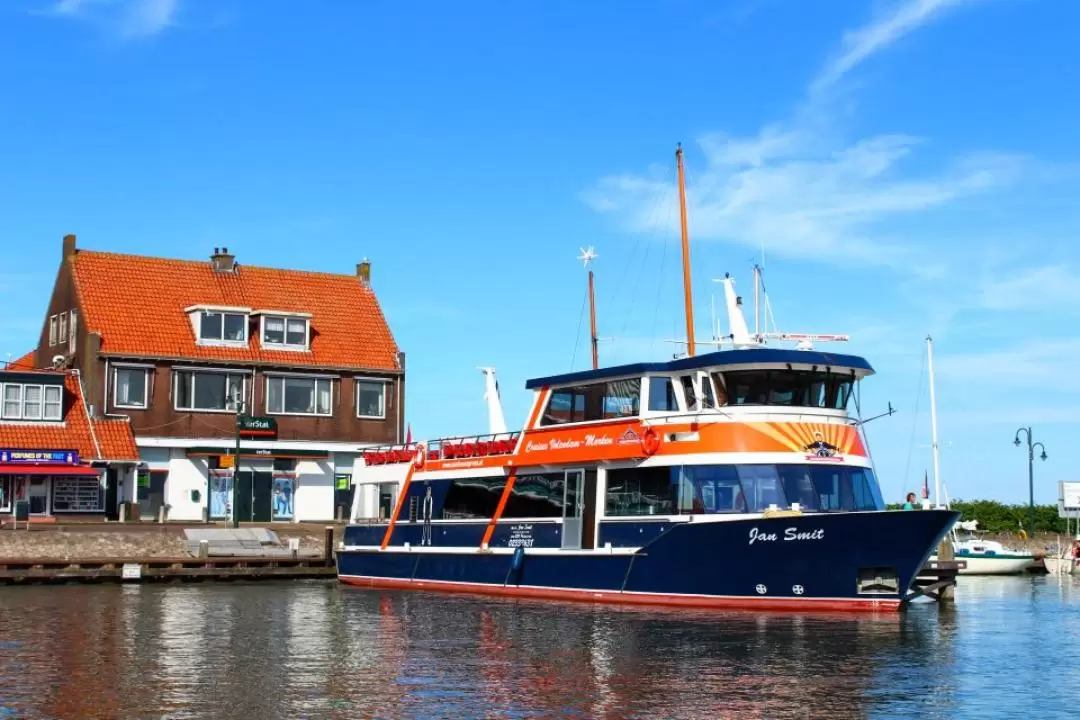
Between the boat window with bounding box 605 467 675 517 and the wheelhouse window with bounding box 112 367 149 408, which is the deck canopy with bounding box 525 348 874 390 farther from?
the wheelhouse window with bounding box 112 367 149 408

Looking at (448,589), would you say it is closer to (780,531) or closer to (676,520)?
(676,520)

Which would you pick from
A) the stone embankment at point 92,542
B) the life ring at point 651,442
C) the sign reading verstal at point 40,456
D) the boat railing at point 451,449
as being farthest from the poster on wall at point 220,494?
the life ring at point 651,442

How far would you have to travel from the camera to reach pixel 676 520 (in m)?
29.8

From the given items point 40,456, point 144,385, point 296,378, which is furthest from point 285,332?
point 40,456

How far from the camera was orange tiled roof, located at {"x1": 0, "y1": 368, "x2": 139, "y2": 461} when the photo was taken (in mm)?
51156

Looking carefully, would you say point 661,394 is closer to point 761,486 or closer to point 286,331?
point 761,486

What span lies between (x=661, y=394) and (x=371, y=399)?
29648mm

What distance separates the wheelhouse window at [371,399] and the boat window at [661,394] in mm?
29328

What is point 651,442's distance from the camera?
30875mm

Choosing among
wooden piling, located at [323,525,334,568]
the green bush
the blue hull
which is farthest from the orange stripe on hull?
the green bush

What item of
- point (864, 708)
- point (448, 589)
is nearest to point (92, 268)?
point (448, 589)

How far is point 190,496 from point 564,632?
32221 millimetres

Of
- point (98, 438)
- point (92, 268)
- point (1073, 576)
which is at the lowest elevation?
point (1073, 576)

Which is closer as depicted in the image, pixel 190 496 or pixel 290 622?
pixel 290 622
